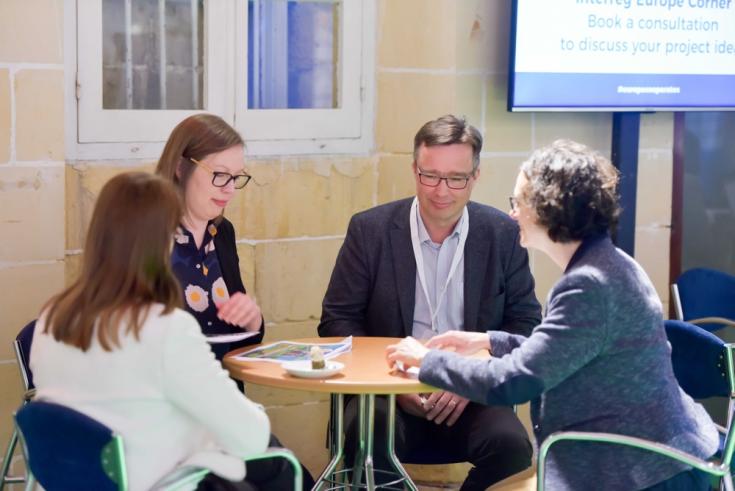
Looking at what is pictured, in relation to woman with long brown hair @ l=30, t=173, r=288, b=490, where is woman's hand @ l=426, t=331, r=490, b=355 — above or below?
below

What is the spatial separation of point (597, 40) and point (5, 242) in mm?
2358

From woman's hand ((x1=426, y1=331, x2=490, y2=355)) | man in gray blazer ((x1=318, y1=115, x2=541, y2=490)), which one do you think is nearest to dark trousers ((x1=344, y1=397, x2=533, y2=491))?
man in gray blazer ((x1=318, y1=115, x2=541, y2=490))

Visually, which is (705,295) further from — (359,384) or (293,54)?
(359,384)

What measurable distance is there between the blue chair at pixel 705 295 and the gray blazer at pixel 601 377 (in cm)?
174

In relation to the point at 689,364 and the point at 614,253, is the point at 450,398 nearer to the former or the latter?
the point at 689,364

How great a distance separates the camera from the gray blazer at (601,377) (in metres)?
2.52

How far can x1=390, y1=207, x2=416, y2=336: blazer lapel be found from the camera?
11.5 feet

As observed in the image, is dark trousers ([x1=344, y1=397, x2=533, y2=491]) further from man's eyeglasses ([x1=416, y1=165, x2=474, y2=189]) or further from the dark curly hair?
the dark curly hair

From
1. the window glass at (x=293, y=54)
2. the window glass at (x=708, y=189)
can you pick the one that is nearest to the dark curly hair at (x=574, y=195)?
the window glass at (x=293, y=54)

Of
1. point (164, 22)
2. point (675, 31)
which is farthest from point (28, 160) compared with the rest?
point (675, 31)

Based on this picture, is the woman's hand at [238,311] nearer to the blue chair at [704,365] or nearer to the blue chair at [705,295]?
the blue chair at [704,365]

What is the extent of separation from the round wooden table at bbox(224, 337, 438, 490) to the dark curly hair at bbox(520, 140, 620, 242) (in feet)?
1.69

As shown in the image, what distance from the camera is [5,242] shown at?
11.4 ft

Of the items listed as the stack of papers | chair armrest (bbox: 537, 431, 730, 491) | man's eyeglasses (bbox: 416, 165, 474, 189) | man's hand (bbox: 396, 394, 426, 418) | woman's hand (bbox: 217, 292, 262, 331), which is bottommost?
man's hand (bbox: 396, 394, 426, 418)
